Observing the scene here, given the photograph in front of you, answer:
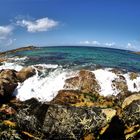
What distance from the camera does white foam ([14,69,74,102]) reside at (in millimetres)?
30109

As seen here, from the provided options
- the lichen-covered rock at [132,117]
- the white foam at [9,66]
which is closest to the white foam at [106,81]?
the lichen-covered rock at [132,117]

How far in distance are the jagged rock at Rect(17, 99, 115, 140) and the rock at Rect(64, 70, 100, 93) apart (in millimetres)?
10302

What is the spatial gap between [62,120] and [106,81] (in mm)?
14660

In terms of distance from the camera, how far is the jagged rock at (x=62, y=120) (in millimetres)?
19375

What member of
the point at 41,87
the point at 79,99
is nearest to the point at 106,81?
the point at 79,99

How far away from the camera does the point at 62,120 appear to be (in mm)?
19594

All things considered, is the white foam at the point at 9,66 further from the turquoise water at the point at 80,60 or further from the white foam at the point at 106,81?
the white foam at the point at 106,81

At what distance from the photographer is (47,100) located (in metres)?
28.9

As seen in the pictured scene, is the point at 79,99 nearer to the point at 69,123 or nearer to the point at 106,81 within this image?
the point at 106,81

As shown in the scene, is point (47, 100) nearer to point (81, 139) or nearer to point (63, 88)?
point (63, 88)

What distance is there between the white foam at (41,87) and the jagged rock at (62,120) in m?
8.93

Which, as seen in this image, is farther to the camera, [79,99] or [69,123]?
[79,99]

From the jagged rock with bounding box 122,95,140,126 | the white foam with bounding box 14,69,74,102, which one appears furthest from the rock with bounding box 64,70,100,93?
the jagged rock with bounding box 122,95,140,126

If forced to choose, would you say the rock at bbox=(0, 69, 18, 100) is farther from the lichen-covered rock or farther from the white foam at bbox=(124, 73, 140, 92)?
the white foam at bbox=(124, 73, 140, 92)
